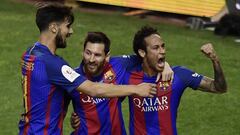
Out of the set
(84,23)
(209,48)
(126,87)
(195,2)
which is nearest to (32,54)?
(126,87)

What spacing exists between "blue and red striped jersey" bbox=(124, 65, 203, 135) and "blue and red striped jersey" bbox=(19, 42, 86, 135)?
90cm

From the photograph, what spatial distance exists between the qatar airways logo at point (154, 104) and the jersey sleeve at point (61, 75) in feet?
3.03

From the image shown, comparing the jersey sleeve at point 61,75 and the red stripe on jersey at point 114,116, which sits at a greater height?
the jersey sleeve at point 61,75

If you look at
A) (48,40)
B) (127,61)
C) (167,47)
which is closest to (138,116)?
(127,61)

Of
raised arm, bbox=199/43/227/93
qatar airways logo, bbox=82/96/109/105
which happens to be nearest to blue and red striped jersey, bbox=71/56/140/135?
qatar airways logo, bbox=82/96/109/105

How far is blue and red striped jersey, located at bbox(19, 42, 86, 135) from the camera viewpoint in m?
5.81

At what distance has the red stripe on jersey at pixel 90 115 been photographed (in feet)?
21.1

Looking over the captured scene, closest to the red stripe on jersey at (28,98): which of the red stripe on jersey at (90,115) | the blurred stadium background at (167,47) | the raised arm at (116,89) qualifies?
the raised arm at (116,89)

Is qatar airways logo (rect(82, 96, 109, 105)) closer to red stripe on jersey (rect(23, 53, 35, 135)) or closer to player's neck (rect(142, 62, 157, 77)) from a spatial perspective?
player's neck (rect(142, 62, 157, 77))

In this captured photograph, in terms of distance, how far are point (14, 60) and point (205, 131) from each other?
544 cm

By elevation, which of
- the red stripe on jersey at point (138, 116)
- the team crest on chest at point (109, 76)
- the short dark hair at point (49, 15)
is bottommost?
the red stripe on jersey at point (138, 116)

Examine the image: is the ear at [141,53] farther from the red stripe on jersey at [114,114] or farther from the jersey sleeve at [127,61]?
the red stripe on jersey at [114,114]

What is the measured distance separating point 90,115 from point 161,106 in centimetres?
77

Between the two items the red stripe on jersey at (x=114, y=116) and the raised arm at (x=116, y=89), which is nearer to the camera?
the raised arm at (x=116, y=89)
